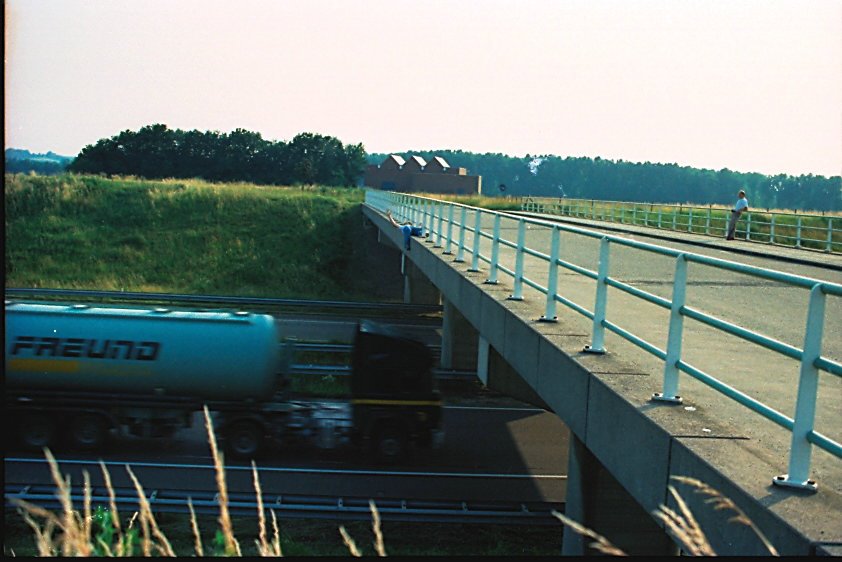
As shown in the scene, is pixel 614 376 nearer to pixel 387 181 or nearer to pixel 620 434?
pixel 620 434

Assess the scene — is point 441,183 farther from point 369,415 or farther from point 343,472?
point 343,472

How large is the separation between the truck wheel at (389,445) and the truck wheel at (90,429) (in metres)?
4.82

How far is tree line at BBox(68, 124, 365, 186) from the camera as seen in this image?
10456cm

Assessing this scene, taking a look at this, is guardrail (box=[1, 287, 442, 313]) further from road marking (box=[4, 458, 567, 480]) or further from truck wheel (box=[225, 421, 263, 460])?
road marking (box=[4, 458, 567, 480])

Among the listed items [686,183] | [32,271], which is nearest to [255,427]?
[32,271]

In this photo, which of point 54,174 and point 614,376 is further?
point 54,174

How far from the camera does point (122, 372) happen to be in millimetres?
18078

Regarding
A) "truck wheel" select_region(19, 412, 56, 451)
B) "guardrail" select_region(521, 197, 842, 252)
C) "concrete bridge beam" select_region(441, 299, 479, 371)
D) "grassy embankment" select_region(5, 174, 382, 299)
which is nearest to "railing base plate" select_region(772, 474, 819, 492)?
"truck wheel" select_region(19, 412, 56, 451)

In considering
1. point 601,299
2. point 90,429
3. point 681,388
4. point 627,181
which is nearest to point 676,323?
point 681,388

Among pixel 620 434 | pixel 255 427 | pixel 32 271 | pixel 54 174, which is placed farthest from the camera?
pixel 54 174

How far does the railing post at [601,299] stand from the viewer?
8375 mm

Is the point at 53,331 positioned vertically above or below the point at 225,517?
below

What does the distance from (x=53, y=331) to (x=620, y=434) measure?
13.8 metres

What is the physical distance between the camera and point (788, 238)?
3316 centimetres
